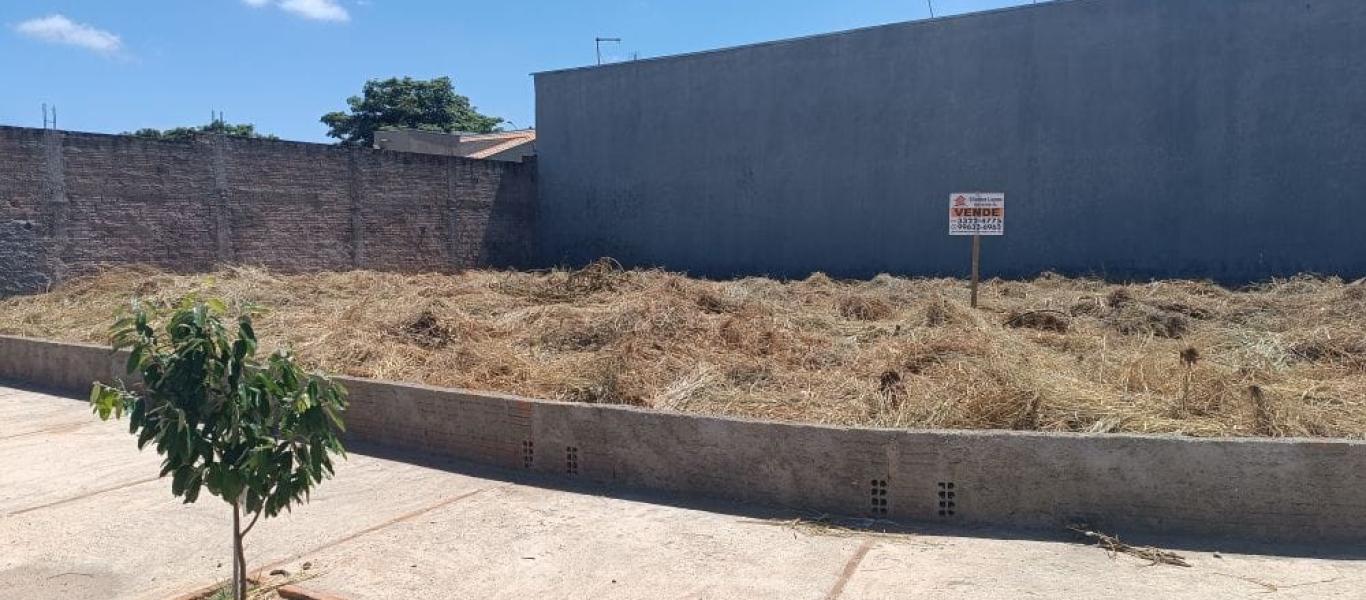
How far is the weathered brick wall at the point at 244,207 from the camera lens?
16766 millimetres

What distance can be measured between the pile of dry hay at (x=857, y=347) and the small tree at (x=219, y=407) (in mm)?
287

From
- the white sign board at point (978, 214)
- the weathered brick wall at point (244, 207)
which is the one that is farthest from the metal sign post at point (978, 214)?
the weathered brick wall at point (244, 207)

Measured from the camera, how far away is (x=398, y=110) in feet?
172

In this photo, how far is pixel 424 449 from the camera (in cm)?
774

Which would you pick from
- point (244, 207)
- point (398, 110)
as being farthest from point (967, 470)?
point (398, 110)

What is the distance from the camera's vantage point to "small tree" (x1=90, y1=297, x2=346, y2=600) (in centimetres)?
381

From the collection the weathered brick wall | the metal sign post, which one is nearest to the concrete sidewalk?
the metal sign post

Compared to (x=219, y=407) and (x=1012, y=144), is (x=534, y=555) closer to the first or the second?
(x=219, y=407)

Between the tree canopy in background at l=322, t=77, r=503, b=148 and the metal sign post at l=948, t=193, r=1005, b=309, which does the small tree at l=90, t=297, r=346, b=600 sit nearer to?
the metal sign post at l=948, t=193, r=1005, b=309

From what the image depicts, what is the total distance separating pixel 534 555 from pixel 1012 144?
1716 cm

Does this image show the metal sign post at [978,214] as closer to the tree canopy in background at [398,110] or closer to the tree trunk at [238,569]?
the tree trunk at [238,569]

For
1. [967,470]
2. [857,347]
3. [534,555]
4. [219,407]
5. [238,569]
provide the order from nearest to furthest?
1. [219,407]
2. [238,569]
3. [534,555]
4. [967,470]
5. [857,347]

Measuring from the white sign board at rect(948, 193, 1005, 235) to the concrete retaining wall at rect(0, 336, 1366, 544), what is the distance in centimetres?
622

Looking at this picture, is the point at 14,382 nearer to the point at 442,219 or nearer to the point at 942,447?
the point at 942,447
